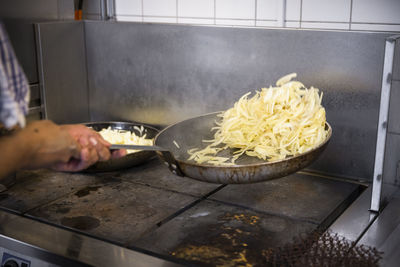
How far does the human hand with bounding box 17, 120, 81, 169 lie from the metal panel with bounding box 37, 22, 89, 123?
1071mm

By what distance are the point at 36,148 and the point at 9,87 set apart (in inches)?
9.8

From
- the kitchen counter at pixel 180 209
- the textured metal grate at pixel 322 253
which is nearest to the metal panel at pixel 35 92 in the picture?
the kitchen counter at pixel 180 209

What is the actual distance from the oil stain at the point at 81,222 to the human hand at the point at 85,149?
26 cm

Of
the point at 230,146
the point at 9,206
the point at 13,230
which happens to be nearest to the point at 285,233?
the point at 230,146

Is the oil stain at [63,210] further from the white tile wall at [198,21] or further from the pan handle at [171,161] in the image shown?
the white tile wall at [198,21]

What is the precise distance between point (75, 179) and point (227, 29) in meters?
0.80

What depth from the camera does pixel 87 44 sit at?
223 cm

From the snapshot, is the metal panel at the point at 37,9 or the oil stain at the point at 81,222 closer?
the oil stain at the point at 81,222

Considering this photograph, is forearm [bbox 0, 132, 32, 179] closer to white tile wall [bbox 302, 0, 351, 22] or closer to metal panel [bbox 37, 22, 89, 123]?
metal panel [bbox 37, 22, 89, 123]

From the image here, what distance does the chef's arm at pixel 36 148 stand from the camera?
0.94 meters

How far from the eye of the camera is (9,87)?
78 cm

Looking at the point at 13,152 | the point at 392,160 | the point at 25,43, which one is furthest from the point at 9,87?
the point at 25,43

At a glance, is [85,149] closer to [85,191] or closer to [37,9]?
[85,191]

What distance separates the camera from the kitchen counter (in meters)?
1.25
